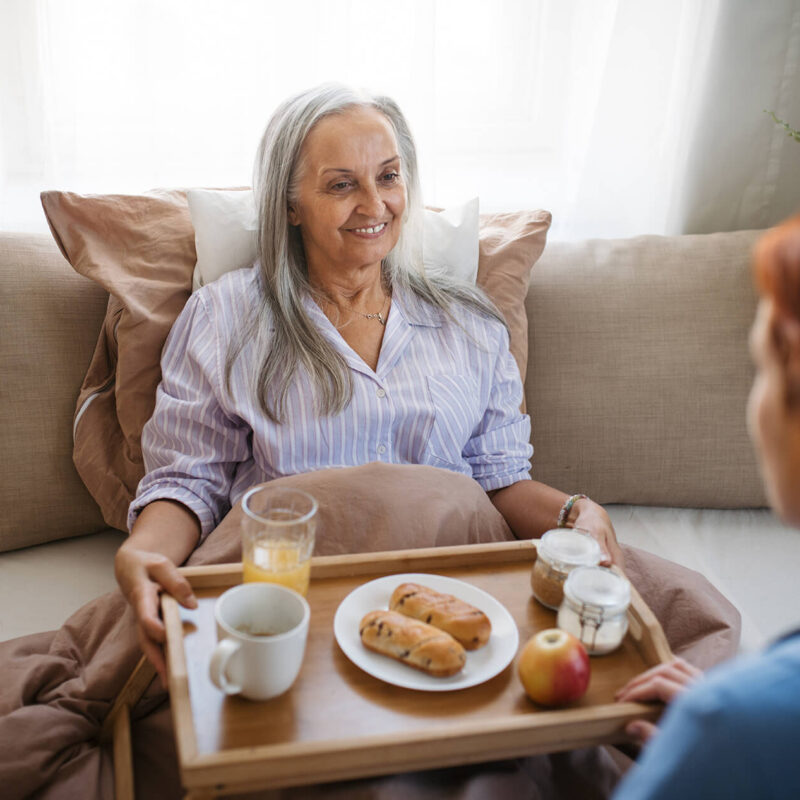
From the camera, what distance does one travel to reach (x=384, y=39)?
1.93 meters

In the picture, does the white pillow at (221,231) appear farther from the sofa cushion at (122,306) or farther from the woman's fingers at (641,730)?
the woman's fingers at (641,730)

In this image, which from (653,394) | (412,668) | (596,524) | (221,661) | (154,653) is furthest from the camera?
(653,394)

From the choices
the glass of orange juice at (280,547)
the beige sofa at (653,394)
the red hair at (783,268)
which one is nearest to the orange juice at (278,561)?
the glass of orange juice at (280,547)

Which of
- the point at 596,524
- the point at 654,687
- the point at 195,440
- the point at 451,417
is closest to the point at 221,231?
the point at 195,440

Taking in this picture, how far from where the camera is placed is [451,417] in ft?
5.15

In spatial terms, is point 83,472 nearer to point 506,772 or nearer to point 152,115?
point 152,115

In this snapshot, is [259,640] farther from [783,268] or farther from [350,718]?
[783,268]

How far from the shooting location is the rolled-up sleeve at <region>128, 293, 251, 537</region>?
1440 millimetres

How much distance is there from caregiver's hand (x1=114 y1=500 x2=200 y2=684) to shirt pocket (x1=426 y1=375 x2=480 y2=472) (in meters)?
0.46

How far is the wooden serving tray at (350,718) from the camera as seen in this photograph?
2.81ft

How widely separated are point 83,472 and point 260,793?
31.9 inches

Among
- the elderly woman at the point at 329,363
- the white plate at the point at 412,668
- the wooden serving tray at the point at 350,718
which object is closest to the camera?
the wooden serving tray at the point at 350,718

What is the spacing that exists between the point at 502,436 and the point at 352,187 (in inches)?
22.2

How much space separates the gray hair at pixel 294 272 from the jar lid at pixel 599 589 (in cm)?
59
